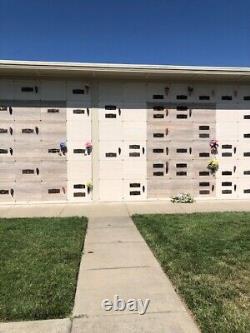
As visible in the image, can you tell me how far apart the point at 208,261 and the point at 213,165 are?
272 inches

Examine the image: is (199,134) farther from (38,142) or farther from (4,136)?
(4,136)

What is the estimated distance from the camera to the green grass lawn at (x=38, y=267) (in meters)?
3.70

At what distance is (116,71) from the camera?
35.6 feet

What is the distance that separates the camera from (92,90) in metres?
11.4

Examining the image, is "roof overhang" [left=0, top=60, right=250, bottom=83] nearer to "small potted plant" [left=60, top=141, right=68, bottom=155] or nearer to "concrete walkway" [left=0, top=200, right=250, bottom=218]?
"small potted plant" [left=60, top=141, right=68, bottom=155]

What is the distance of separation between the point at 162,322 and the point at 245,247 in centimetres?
291

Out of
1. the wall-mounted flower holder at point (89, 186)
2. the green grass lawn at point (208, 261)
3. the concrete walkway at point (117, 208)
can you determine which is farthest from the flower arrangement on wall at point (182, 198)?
the green grass lawn at point (208, 261)

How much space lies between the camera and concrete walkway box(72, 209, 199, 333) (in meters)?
3.38

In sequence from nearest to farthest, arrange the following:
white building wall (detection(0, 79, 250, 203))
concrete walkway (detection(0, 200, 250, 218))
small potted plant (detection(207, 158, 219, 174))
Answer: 1. concrete walkway (detection(0, 200, 250, 218))
2. white building wall (detection(0, 79, 250, 203))
3. small potted plant (detection(207, 158, 219, 174))

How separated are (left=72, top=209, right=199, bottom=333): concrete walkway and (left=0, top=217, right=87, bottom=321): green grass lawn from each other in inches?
7.1

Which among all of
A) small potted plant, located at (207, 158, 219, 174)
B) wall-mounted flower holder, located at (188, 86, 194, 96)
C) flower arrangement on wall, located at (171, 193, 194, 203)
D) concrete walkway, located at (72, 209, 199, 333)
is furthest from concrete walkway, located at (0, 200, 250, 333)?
wall-mounted flower holder, located at (188, 86, 194, 96)

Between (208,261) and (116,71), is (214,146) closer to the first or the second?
(116,71)

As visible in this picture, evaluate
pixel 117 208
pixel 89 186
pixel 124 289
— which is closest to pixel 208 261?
pixel 124 289

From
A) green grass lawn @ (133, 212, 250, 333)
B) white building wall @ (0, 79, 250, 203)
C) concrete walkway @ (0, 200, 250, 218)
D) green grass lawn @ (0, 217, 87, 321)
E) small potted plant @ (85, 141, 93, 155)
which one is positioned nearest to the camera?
green grass lawn @ (133, 212, 250, 333)
